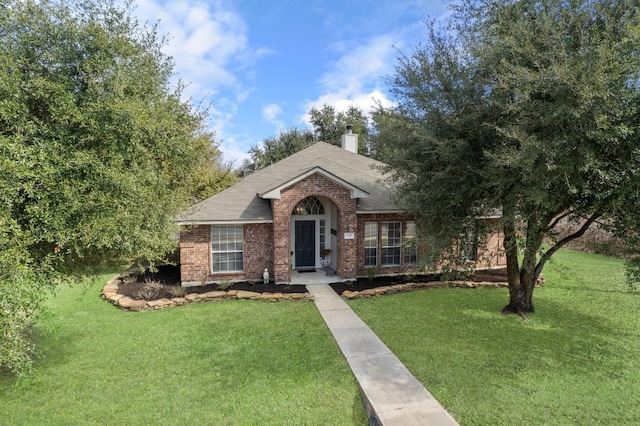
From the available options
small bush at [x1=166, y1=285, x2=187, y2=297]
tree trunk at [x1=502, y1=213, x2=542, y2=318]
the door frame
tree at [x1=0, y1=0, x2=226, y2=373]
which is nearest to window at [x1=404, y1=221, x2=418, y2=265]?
the door frame

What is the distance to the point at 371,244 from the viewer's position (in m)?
14.5

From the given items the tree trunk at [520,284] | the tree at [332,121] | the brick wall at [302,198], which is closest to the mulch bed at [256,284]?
the brick wall at [302,198]

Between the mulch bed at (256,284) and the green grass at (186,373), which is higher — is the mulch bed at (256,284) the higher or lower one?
the higher one

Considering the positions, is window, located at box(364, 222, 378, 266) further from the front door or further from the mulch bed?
the front door

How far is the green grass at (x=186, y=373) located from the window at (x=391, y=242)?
5.63 meters

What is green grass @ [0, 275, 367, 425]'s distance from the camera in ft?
18.5

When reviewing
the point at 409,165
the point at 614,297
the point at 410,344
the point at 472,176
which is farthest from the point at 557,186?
the point at 614,297

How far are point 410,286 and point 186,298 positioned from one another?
7438mm

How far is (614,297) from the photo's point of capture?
11.9 meters

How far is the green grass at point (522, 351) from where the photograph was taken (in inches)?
227

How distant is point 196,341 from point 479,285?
9797mm

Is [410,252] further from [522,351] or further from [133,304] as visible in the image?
[133,304]

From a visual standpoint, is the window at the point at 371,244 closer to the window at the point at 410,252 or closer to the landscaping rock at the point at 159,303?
the window at the point at 410,252

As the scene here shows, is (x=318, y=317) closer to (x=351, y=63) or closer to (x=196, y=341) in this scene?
(x=196, y=341)
